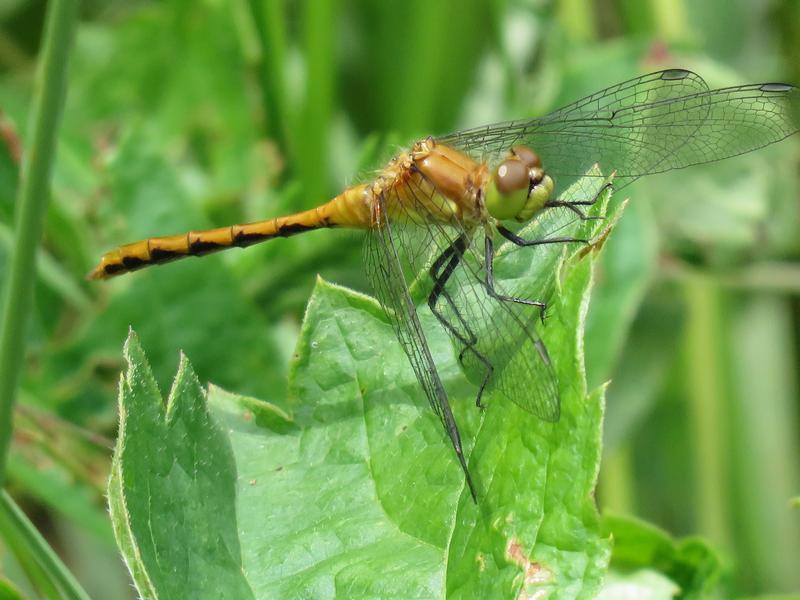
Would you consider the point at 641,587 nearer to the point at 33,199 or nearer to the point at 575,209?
the point at 575,209

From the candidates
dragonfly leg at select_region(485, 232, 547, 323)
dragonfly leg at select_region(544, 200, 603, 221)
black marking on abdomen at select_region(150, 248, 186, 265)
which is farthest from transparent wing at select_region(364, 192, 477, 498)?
black marking on abdomen at select_region(150, 248, 186, 265)

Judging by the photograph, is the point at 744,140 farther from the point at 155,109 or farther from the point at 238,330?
the point at 155,109

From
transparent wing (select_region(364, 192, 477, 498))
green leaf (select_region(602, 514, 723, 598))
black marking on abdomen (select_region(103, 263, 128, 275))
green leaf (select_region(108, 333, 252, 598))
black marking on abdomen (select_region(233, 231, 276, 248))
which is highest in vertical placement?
black marking on abdomen (select_region(233, 231, 276, 248))

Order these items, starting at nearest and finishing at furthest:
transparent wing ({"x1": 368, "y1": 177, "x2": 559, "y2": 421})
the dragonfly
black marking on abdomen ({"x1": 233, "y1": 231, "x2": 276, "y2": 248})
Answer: transparent wing ({"x1": 368, "y1": 177, "x2": 559, "y2": 421}) → the dragonfly → black marking on abdomen ({"x1": 233, "y1": 231, "x2": 276, "y2": 248})

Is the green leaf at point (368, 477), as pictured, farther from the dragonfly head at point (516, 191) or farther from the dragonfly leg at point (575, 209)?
the dragonfly head at point (516, 191)

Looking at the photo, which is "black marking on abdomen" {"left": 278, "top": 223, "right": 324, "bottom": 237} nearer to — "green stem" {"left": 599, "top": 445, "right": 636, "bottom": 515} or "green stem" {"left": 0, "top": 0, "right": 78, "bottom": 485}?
"green stem" {"left": 0, "top": 0, "right": 78, "bottom": 485}

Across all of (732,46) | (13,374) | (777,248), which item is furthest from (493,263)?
(732,46)
